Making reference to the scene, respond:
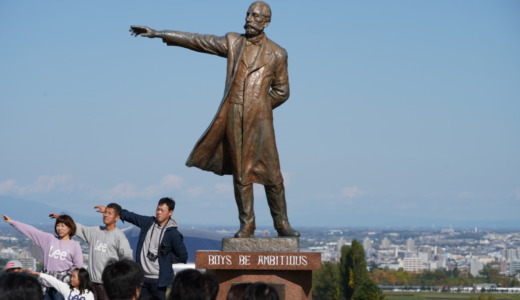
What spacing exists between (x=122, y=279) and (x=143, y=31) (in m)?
5.37

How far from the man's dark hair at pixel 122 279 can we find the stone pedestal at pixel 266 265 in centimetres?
444

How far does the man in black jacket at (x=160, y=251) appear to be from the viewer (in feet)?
39.2

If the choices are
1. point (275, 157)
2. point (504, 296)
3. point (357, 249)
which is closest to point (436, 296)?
point (504, 296)

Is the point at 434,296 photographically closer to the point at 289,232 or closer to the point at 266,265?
the point at 289,232

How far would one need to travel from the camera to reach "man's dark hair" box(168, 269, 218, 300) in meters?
7.47

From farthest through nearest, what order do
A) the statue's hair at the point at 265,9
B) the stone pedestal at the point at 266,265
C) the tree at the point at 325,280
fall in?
the tree at the point at 325,280, the statue's hair at the point at 265,9, the stone pedestal at the point at 266,265

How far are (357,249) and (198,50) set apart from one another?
98658 mm

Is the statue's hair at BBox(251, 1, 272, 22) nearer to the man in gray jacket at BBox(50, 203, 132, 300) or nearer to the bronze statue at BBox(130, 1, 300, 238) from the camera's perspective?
the bronze statue at BBox(130, 1, 300, 238)

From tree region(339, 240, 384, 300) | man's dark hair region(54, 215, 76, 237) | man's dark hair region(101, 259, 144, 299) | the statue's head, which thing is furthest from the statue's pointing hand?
tree region(339, 240, 384, 300)

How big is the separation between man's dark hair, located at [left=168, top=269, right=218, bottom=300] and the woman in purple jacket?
4.13 metres

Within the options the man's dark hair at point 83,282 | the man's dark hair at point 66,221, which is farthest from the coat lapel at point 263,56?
the man's dark hair at point 83,282

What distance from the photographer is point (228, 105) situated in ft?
41.6

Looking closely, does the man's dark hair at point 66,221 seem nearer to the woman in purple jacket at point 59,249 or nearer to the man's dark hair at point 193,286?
the woman in purple jacket at point 59,249

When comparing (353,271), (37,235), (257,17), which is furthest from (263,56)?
(353,271)
